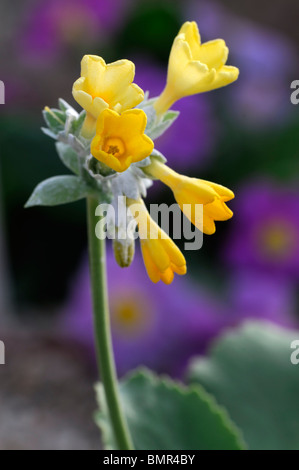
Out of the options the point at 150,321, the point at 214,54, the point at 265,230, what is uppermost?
the point at 265,230

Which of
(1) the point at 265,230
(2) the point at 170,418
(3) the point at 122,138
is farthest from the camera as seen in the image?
(1) the point at 265,230

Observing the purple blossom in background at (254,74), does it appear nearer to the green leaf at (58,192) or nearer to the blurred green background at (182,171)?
the blurred green background at (182,171)

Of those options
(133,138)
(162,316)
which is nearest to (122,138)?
(133,138)

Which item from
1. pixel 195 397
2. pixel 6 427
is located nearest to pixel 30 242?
pixel 6 427

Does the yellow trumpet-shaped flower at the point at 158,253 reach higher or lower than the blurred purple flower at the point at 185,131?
lower

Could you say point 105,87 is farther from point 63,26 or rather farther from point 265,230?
point 63,26

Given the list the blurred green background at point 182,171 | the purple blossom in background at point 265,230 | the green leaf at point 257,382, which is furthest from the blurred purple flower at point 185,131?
the green leaf at point 257,382
